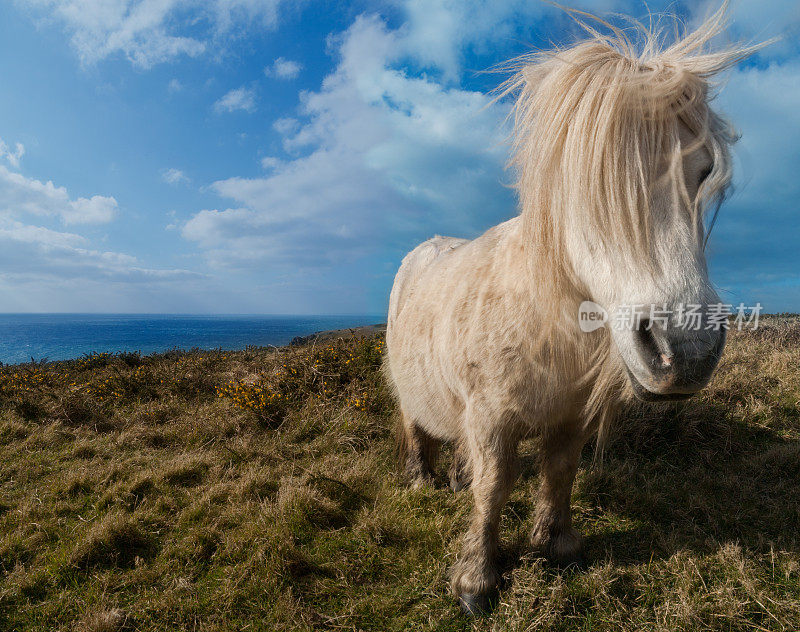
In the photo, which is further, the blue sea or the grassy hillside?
the blue sea

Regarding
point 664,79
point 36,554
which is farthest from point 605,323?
point 36,554

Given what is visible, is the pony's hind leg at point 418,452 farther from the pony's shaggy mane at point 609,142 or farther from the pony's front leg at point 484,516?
the pony's shaggy mane at point 609,142

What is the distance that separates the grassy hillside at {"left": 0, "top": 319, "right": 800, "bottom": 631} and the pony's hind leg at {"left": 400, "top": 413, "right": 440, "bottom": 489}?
0.79 ft

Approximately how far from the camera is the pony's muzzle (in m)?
1.21

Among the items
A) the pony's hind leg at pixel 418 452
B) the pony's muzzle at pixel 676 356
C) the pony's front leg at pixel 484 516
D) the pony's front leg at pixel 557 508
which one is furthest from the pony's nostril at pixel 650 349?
the pony's hind leg at pixel 418 452

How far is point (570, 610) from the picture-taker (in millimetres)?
2025

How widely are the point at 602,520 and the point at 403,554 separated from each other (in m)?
1.45

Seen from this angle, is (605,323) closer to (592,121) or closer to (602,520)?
(592,121)

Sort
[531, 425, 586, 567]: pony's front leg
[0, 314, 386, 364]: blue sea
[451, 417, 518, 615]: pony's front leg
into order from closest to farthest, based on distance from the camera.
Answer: [451, 417, 518, 615]: pony's front leg, [531, 425, 586, 567]: pony's front leg, [0, 314, 386, 364]: blue sea

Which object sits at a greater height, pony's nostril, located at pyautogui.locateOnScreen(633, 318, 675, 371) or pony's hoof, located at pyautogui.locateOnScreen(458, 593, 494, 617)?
pony's nostril, located at pyautogui.locateOnScreen(633, 318, 675, 371)

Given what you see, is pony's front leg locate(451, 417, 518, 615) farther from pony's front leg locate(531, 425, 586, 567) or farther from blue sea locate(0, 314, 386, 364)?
blue sea locate(0, 314, 386, 364)

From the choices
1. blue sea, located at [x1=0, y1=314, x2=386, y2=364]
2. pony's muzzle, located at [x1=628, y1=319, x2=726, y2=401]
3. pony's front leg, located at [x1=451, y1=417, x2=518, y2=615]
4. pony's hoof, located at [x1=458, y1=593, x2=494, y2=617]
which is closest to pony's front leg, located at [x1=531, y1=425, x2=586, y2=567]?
pony's front leg, located at [x1=451, y1=417, x2=518, y2=615]

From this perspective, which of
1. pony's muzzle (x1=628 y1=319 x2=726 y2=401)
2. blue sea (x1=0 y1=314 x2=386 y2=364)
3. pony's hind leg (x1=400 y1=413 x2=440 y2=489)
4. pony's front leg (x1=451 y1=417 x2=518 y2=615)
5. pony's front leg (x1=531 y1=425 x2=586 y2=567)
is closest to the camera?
pony's muzzle (x1=628 y1=319 x2=726 y2=401)

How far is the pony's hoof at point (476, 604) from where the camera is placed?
2094 mm
